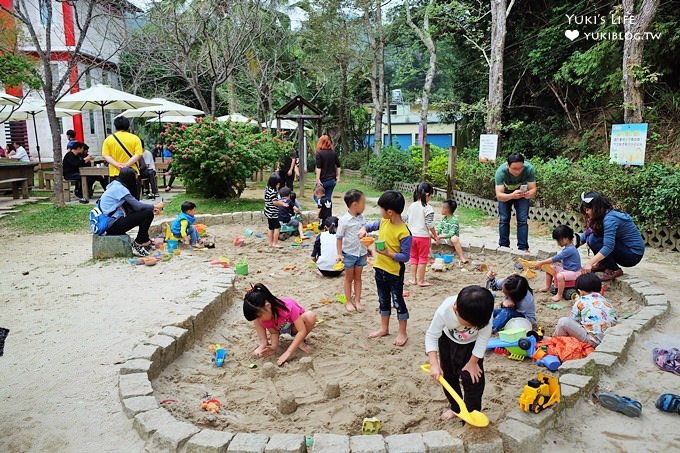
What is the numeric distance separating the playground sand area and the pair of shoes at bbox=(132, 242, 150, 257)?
6.92 feet

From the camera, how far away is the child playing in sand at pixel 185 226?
8102 mm

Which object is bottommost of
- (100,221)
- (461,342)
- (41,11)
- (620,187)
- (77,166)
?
(461,342)

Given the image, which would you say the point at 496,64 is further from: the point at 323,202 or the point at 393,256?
the point at 393,256

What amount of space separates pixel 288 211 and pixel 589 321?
545 centimetres

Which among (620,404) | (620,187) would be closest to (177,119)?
(620,187)

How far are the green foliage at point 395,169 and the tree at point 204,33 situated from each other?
18.5ft

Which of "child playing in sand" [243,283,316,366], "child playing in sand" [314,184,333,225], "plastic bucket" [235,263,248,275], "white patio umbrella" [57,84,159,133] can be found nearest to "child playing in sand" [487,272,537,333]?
"child playing in sand" [243,283,316,366]

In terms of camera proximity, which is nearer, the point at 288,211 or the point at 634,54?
the point at 288,211

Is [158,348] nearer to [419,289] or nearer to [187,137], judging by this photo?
[419,289]

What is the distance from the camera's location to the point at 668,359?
13.0ft

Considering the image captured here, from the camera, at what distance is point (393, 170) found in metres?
17.0

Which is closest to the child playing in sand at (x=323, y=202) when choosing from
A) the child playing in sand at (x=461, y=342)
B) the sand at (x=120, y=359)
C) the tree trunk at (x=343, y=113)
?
the sand at (x=120, y=359)

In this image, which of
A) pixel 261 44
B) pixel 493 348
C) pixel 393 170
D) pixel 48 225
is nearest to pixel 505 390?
pixel 493 348

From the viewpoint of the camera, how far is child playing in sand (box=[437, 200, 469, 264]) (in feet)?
24.3
